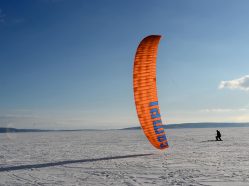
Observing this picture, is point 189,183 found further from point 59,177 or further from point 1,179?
point 1,179

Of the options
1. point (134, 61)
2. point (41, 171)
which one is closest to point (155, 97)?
point (134, 61)

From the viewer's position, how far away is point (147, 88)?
46.0ft

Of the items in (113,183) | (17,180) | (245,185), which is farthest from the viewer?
(17,180)

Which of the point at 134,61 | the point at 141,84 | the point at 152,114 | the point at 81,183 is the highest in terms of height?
the point at 134,61

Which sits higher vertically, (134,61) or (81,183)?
(134,61)

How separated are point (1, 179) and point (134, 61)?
7.18m

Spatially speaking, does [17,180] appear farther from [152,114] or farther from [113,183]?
[152,114]

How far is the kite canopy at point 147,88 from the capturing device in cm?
1377

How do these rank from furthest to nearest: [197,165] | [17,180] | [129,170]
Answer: [197,165]
[129,170]
[17,180]

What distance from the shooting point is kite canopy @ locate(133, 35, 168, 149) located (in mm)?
13773

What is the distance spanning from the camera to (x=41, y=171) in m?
10.9

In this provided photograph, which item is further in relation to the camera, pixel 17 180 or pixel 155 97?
pixel 155 97

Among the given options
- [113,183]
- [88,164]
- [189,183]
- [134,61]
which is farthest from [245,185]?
[134,61]

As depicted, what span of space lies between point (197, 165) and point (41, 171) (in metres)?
5.67
